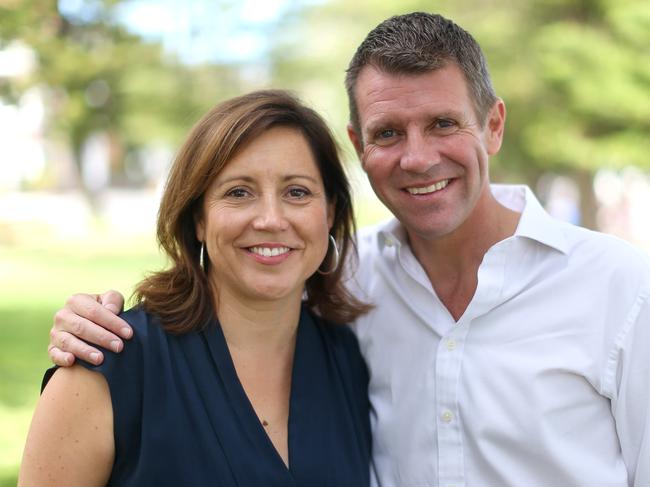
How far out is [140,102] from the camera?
33.4 metres

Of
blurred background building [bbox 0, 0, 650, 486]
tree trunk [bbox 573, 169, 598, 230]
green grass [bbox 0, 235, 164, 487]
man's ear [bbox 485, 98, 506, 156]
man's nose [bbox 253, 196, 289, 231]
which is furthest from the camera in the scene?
tree trunk [bbox 573, 169, 598, 230]

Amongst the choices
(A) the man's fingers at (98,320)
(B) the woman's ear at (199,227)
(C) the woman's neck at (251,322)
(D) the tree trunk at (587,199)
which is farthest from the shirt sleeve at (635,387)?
(D) the tree trunk at (587,199)

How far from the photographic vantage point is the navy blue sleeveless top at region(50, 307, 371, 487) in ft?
8.28

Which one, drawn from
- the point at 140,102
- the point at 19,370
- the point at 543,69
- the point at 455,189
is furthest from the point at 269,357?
the point at 140,102

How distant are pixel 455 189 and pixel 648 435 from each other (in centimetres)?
105

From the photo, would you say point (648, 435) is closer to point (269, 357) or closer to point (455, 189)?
point (455, 189)

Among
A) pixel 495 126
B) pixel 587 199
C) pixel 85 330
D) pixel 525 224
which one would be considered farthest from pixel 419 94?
pixel 587 199

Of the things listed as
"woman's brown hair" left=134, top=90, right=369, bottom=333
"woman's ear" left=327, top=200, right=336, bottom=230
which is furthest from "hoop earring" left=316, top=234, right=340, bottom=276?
"woman's brown hair" left=134, top=90, right=369, bottom=333

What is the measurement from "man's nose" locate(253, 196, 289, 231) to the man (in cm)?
48

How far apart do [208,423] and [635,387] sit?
1.37 m

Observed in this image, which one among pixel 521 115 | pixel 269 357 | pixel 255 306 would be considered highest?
pixel 521 115

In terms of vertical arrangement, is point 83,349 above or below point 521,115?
below

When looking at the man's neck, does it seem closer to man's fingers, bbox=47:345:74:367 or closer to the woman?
the woman

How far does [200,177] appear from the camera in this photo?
2770mm
